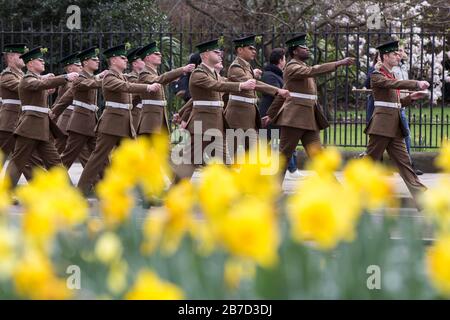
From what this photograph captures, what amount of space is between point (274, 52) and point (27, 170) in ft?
11.6

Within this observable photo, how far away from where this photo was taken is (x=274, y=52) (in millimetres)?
14859

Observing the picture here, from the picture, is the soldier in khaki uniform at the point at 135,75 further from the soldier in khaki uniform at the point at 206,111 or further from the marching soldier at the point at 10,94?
the soldier in khaki uniform at the point at 206,111

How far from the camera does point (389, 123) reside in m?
12.1

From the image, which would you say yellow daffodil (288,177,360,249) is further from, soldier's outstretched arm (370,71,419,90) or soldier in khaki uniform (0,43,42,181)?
soldier in khaki uniform (0,43,42,181)

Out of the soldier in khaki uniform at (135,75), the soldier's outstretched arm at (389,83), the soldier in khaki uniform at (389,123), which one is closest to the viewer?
the soldier's outstretched arm at (389,83)

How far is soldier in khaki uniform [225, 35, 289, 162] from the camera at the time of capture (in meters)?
12.8

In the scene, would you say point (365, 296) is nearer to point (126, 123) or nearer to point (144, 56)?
point (126, 123)

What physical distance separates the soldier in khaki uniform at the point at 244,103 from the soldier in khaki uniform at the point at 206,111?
0.31 metres

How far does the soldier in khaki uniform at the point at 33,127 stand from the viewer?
41.4 ft

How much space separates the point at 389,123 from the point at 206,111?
1.86m

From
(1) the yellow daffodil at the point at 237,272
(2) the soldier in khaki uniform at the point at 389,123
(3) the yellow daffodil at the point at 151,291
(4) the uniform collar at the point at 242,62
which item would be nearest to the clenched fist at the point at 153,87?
(4) the uniform collar at the point at 242,62

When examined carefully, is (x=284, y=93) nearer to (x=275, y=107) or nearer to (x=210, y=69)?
(x=210, y=69)

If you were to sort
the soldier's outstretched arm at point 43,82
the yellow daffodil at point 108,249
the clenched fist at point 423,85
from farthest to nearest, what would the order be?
1. the soldier's outstretched arm at point 43,82
2. the clenched fist at point 423,85
3. the yellow daffodil at point 108,249

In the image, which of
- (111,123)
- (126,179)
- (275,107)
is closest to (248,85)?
(275,107)
